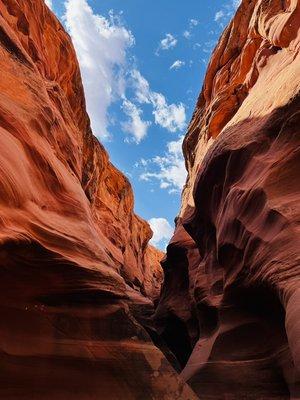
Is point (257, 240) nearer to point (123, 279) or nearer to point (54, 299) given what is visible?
point (123, 279)

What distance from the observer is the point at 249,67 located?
15312 mm

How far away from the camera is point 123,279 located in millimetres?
9406

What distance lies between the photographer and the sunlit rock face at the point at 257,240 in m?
6.85

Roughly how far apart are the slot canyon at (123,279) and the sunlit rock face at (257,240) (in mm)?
34

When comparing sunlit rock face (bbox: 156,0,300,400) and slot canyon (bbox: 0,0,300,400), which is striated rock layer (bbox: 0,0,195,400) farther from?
sunlit rock face (bbox: 156,0,300,400)

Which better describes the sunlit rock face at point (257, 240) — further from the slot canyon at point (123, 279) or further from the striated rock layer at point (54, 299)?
the striated rock layer at point (54, 299)

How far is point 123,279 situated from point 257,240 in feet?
12.4

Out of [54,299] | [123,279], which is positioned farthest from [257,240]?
[54,299]

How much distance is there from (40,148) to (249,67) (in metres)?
10.8

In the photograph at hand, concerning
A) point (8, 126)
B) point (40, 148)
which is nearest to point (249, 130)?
point (40, 148)

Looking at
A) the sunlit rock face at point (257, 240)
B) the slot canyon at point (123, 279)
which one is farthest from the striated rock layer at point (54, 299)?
the sunlit rock face at point (257, 240)

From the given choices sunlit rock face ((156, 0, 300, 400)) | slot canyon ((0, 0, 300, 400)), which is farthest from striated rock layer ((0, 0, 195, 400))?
sunlit rock face ((156, 0, 300, 400))

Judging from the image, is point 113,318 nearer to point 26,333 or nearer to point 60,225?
point 26,333

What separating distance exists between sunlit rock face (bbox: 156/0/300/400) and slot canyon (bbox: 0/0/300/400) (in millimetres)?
34
